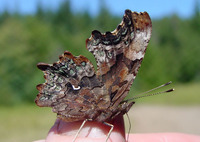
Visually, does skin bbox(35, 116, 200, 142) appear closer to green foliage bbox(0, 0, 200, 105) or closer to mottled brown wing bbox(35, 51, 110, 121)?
mottled brown wing bbox(35, 51, 110, 121)

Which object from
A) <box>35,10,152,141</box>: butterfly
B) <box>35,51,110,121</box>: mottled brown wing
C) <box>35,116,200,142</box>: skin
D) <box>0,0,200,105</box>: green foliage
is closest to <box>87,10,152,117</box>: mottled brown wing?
<box>35,10,152,141</box>: butterfly

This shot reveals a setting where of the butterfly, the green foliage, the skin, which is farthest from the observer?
the green foliage

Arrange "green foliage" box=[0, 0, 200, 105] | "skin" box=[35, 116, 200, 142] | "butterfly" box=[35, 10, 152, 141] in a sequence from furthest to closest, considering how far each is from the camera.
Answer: "green foliage" box=[0, 0, 200, 105] < "butterfly" box=[35, 10, 152, 141] < "skin" box=[35, 116, 200, 142]

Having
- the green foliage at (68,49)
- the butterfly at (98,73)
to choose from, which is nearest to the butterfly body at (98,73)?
the butterfly at (98,73)

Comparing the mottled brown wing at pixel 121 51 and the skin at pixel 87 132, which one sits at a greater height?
the mottled brown wing at pixel 121 51

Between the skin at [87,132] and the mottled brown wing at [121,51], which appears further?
the mottled brown wing at [121,51]

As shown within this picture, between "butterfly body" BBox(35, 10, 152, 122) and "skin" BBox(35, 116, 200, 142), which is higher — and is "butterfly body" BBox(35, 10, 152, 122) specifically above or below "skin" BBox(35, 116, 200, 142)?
above

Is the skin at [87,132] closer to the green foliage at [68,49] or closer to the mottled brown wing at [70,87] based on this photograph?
the mottled brown wing at [70,87]

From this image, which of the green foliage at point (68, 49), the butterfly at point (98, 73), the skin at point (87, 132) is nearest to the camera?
the skin at point (87, 132)
